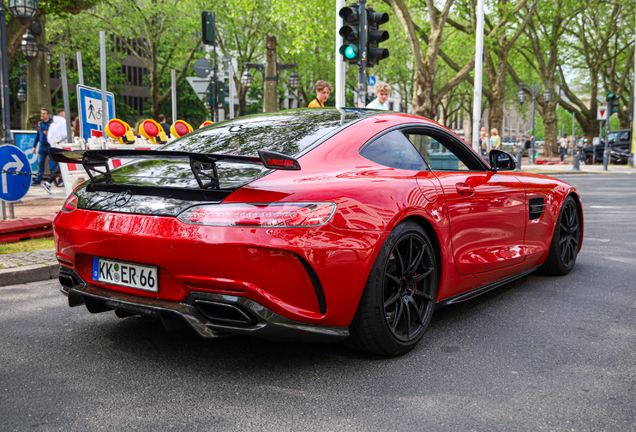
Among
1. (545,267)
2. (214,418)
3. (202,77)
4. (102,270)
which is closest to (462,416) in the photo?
(214,418)

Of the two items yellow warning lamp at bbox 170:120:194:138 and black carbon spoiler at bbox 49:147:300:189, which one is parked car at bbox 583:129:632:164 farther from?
black carbon spoiler at bbox 49:147:300:189

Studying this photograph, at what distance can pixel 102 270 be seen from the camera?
3.04m

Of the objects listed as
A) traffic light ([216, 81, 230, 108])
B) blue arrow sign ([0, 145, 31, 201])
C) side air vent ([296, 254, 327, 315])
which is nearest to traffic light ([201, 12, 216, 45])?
traffic light ([216, 81, 230, 108])

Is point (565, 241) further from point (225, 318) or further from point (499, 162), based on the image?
point (225, 318)

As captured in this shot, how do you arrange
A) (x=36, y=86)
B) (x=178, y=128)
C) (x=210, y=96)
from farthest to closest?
(x=36, y=86)
(x=210, y=96)
(x=178, y=128)

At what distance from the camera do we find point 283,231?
266cm

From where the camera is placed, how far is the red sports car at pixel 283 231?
2.69 m

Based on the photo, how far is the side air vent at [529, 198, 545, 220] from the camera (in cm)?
470

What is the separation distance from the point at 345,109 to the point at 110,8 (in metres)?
30.8

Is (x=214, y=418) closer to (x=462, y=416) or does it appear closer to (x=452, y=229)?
(x=462, y=416)

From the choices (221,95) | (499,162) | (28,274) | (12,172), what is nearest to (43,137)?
(221,95)

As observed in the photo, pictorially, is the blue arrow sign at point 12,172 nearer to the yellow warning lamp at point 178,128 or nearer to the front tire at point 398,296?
the front tire at point 398,296

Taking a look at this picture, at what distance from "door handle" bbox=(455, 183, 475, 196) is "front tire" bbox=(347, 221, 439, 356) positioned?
52 centimetres

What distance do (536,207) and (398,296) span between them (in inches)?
81.5
